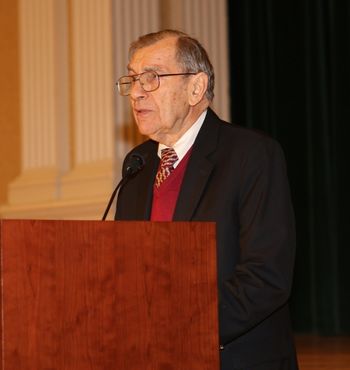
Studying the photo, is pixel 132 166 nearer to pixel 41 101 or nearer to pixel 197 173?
pixel 197 173

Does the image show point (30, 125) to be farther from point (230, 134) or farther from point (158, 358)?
point (158, 358)

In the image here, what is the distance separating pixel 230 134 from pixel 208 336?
775 millimetres

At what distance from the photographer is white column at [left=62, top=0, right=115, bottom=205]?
6.52 metres

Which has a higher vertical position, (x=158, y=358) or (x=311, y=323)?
(x=158, y=358)

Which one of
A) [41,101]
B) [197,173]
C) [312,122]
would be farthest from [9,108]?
[197,173]

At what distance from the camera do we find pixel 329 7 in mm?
7578

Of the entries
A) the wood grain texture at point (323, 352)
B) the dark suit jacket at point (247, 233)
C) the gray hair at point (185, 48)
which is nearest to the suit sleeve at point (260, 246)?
the dark suit jacket at point (247, 233)

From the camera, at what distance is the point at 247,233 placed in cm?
255

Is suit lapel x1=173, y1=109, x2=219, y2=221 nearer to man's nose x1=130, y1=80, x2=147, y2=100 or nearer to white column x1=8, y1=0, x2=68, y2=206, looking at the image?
man's nose x1=130, y1=80, x2=147, y2=100

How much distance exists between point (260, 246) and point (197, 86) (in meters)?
0.64

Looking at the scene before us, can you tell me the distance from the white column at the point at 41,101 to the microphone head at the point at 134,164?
4.11m

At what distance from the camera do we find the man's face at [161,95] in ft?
9.44

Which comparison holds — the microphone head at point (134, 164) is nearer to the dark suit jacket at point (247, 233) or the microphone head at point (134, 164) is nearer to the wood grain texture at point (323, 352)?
the dark suit jacket at point (247, 233)

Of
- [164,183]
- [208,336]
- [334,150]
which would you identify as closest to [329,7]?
[334,150]
